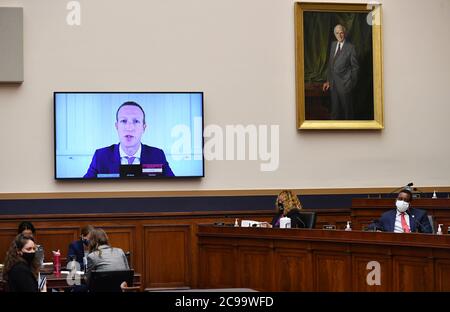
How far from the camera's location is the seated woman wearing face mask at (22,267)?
689 centimetres

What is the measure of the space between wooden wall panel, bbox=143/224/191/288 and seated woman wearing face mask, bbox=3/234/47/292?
20.2 ft

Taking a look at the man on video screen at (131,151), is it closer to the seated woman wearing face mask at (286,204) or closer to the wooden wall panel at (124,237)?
the wooden wall panel at (124,237)

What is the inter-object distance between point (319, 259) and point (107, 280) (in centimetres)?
328

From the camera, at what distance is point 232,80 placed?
13.7 meters

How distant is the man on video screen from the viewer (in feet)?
43.3

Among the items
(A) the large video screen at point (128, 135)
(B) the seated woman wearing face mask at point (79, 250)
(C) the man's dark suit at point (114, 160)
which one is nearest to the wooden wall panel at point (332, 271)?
(B) the seated woman wearing face mask at point (79, 250)

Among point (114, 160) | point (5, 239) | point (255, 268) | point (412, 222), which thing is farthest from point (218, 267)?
point (5, 239)

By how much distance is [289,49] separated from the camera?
13906 millimetres

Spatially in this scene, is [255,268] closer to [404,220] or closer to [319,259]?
[319,259]

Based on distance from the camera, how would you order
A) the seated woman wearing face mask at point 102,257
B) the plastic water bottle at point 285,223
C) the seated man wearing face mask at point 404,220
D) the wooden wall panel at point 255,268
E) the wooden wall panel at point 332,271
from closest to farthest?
the seated woman wearing face mask at point 102,257 < the wooden wall panel at point 332,271 < the seated man wearing face mask at point 404,220 < the wooden wall panel at point 255,268 < the plastic water bottle at point 285,223

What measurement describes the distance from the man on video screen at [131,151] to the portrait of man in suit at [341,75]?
2.94 meters

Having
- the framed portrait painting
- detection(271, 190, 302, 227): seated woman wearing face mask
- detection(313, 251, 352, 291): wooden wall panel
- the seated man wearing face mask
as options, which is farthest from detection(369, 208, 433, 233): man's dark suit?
the framed portrait painting

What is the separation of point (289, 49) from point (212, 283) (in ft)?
13.3
